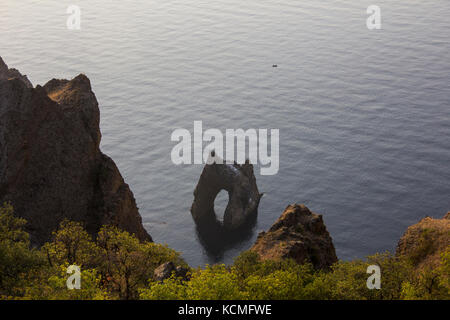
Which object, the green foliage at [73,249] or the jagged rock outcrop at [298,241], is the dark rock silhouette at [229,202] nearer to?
the jagged rock outcrop at [298,241]

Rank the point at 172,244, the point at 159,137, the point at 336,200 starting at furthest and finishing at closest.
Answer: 1. the point at 159,137
2. the point at 336,200
3. the point at 172,244

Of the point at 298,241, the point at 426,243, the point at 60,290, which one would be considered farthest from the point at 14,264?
the point at 426,243

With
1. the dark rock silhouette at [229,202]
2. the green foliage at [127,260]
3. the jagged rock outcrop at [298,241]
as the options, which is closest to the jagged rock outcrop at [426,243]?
the jagged rock outcrop at [298,241]

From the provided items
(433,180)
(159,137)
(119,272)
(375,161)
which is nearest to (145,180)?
(159,137)

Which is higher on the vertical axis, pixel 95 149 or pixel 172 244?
pixel 95 149

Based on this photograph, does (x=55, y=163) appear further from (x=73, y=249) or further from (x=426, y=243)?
(x=426, y=243)

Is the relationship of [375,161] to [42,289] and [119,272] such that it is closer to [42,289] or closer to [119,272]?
[119,272]

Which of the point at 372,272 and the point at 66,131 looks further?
the point at 66,131
